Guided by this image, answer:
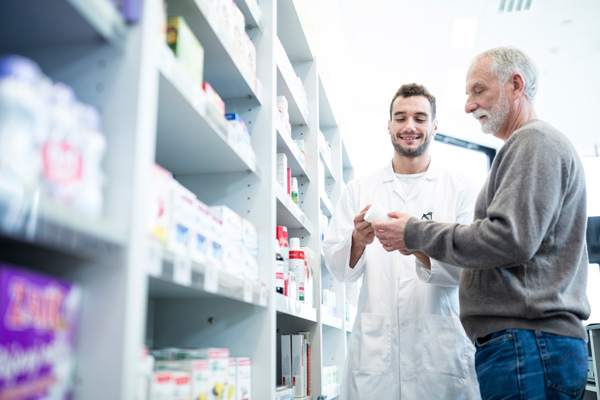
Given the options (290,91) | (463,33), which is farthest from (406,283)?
(463,33)

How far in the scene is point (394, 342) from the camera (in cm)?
243

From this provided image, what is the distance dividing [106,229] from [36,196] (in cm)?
16

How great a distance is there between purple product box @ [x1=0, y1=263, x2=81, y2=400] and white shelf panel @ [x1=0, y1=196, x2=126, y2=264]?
0.07m

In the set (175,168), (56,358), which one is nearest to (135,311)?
(56,358)

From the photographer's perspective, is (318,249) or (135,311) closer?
(135,311)

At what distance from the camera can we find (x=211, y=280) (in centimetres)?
140

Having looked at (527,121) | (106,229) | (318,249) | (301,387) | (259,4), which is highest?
(259,4)

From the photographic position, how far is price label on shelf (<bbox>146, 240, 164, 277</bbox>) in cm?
107

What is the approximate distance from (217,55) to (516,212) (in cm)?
108

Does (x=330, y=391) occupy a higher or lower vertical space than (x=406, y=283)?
lower

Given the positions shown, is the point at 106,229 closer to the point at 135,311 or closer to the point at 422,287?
the point at 135,311

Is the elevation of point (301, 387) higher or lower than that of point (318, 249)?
lower

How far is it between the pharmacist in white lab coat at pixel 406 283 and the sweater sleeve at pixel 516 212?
0.59m

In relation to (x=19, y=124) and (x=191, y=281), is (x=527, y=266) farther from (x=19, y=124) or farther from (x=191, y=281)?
(x=19, y=124)
